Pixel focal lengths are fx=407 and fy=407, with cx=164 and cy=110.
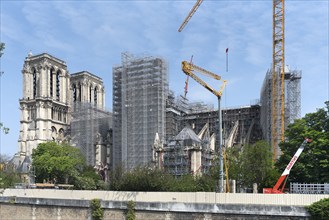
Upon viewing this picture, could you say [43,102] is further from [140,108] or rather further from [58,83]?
[140,108]

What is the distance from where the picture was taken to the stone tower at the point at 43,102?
82.6 meters

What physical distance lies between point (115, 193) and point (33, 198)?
6.81 metres

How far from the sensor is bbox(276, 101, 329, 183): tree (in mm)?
31672

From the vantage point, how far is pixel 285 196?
20828mm

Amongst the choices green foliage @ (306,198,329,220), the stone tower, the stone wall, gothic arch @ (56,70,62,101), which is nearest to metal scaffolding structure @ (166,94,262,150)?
the stone tower

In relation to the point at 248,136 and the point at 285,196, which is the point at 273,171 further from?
the point at 248,136

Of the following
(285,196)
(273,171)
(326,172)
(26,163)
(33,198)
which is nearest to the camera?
(285,196)

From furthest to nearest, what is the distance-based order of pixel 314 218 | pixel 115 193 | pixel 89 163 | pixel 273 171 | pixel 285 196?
1. pixel 89 163
2. pixel 273 171
3. pixel 115 193
4. pixel 285 196
5. pixel 314 218

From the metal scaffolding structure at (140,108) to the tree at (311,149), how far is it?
1103 inches

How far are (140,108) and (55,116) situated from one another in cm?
3071

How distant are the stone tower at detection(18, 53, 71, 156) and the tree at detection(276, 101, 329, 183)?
58.6 metres

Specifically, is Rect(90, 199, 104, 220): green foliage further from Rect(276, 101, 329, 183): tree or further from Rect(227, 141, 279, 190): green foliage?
Rect(227, 141, 279, 190): green foliage

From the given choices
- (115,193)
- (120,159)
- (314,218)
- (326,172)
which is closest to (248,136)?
(120,159)

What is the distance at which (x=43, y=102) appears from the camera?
82938 mm
